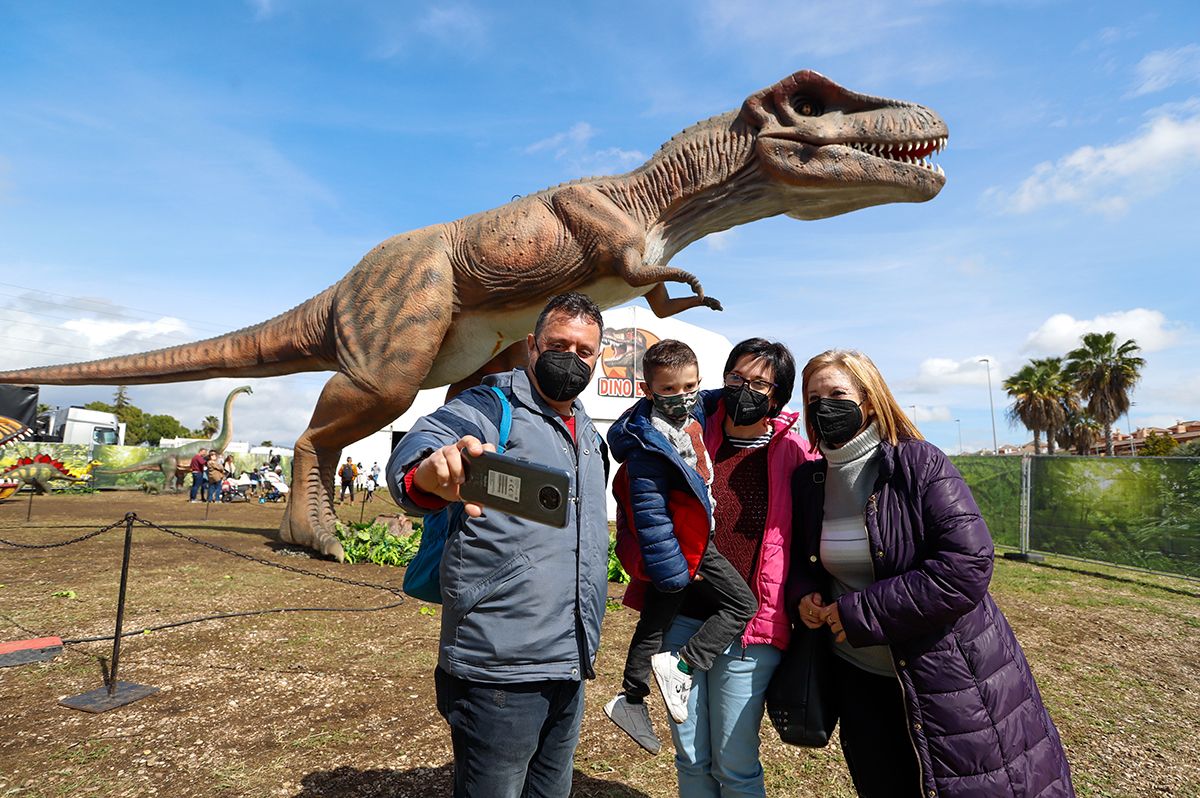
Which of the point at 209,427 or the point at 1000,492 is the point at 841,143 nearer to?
the point at 1000,492

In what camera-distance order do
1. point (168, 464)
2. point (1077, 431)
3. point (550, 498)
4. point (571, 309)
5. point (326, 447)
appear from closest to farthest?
point (550, 498) → point (571, 309) → point (326, 447) → point (168, 464) → point (1077, 431)

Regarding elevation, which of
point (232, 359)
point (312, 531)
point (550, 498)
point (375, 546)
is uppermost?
point (232, 359)

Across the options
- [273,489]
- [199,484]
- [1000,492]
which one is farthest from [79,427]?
[1000,492]

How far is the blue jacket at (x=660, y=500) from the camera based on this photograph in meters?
1.80

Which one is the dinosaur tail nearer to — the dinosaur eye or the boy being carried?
the dinosaur eye

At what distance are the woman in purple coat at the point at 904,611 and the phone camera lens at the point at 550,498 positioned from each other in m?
0.96

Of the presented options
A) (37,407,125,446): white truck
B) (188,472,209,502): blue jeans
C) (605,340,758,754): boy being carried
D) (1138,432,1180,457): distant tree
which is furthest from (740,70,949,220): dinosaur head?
(1138,432,1180,457): distant tree

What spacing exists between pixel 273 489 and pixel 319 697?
61.7 feet

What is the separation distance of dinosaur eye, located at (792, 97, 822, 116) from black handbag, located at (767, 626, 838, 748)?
4.81m

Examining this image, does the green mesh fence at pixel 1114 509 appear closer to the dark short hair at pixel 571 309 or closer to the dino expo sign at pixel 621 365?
the dino expo sign at pixel 621 365

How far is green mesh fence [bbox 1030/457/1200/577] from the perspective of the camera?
822 cm

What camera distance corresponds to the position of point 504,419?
1554 millimetres

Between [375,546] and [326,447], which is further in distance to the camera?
[375,546]

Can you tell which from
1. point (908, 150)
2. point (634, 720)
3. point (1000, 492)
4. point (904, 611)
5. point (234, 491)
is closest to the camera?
point (904, 611)
